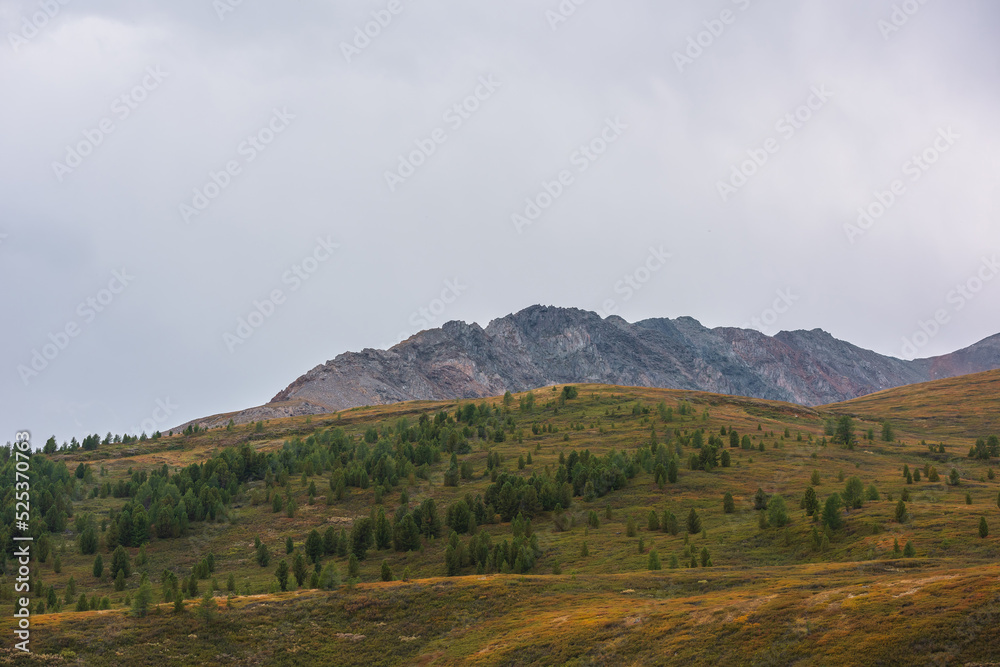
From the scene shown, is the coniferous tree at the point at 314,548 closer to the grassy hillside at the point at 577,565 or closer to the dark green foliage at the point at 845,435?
the grassy hillside at the point at 577,565

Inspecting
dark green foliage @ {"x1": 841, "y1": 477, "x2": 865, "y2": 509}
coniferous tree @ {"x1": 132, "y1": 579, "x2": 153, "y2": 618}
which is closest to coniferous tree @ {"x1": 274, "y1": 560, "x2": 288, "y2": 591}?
coniferous tree @ {"x1": 132, "y1": 579, "x2": 153, "y2": 618}

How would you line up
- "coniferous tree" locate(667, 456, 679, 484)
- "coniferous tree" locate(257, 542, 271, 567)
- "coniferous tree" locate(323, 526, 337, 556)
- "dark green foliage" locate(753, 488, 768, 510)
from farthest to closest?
"coniferous tree" locate(667, 456, 679, 484)
"coniferous tree" locate(323, 526, 337, 556)
"coniferous tree" locate(257, 542, 271, 567)
"dark green foliage" locate(753, 488, 768, 510)

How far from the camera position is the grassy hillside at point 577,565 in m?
52.7

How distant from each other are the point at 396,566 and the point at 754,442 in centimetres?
10319

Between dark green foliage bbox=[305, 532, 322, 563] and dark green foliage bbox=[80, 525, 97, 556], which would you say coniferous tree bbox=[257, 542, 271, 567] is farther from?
dark green foliage bbox=[80, 525, 97, 556]

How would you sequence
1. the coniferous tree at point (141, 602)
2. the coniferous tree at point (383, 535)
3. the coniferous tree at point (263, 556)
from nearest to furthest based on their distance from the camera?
the coniferous tree at point (141, 602), the coniferous tree at point (263, 556), the coniferous tree at point (383, 535)

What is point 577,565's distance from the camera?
3944 inches

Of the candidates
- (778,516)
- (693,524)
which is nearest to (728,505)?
(693,524)

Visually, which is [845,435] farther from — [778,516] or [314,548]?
[314,548]

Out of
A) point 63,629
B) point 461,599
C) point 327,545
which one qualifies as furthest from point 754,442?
point 63,629

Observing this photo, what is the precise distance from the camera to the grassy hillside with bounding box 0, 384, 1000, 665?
52.7 m

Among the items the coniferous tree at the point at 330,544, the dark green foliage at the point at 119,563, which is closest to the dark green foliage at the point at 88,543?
the dark green foliage at the point at 119,563

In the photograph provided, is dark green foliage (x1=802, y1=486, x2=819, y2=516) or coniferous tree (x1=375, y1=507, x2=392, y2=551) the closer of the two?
dark green foliage (x1=802, y1=486, x2=819, y2=516)

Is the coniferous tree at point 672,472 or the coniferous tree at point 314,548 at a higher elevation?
the coniferous tree at point 672,472
